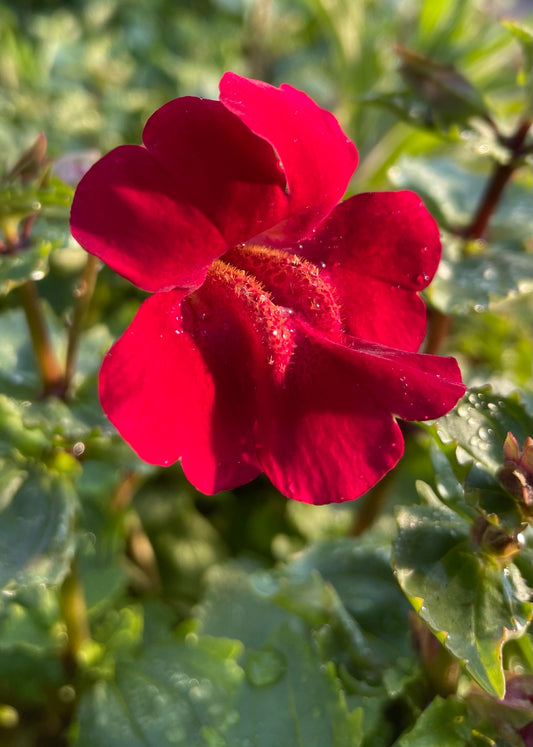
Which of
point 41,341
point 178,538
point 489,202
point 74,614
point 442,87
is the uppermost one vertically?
point 442,87

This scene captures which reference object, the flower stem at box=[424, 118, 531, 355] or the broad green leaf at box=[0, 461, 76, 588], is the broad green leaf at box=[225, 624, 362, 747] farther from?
the flower stem at box=[424, 118, 531, 355]

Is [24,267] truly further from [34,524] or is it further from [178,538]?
[178,538]

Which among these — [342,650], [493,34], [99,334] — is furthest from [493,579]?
[493,34]

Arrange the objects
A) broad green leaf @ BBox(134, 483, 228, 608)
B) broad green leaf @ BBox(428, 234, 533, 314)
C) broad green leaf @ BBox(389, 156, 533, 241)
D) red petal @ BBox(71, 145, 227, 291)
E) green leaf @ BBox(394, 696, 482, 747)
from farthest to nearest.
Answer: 1. broad green leaf @ BBox(134, 483, 228, 608)
2. broad green leaf @ BBox(389, 156, 533, 241)
3. broad green leaf @ BBox(428, 234, 533, 314)
4. green leaf @ BBox(394, 696, 482, 747)
5. red petal @ BBox(71, 145, 227, 291)

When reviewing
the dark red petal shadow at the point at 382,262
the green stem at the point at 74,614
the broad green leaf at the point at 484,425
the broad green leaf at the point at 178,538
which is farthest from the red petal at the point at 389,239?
the broad green leaf at the point at 178,538

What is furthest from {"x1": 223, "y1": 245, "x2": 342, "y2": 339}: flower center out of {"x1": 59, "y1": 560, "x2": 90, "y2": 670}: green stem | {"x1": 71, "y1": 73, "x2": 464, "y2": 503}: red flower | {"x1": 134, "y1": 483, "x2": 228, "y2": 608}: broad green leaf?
{"x1": 134, "y1": 483, "x2": 228, "y2": 608}: broad green leaf

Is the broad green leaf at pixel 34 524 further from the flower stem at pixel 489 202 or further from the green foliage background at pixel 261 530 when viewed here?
the flower stem at pixel 489 202

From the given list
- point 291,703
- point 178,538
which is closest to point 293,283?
point 291,703
